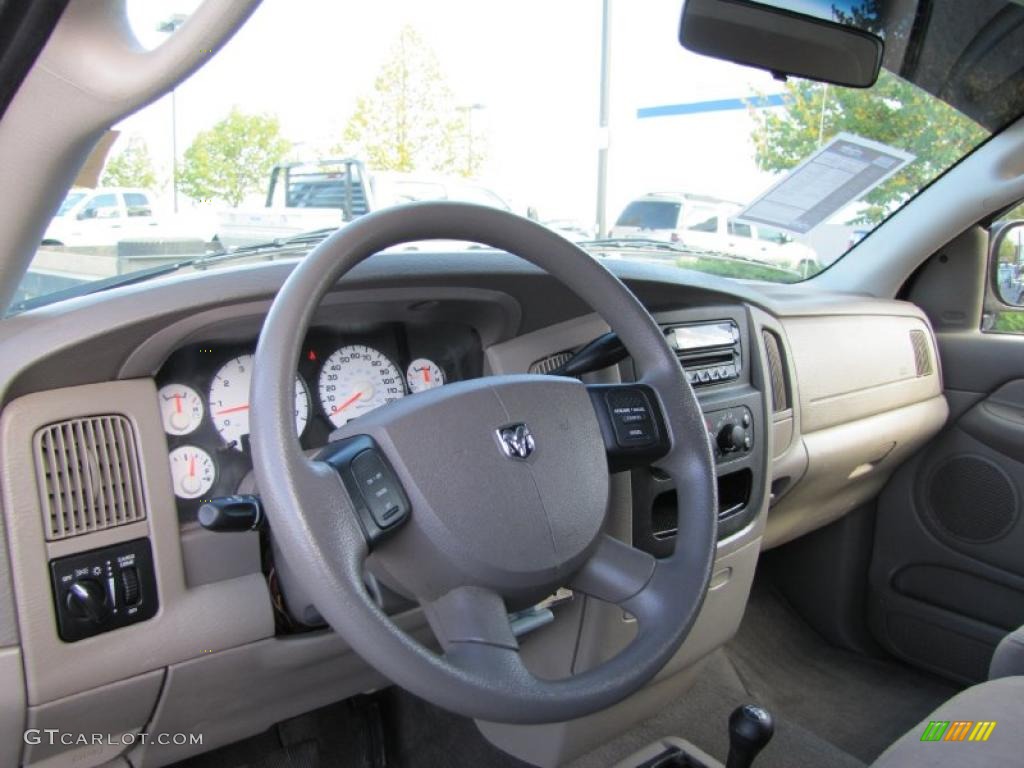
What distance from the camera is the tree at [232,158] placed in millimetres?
1909

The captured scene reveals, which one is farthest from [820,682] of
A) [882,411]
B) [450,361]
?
[450,361]

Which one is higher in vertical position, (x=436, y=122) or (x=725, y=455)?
(x=436, y=122)

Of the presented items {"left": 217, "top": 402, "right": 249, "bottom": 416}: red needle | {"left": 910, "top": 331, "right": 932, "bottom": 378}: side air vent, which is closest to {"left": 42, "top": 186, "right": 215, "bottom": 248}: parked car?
{"left": 217, "top": 402, "right": 249, "bottom": 416}: red needle

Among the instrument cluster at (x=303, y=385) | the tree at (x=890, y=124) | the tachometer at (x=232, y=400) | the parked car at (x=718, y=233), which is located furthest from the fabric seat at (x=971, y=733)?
the tree at (x=890, y=124)

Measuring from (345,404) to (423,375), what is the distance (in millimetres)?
176

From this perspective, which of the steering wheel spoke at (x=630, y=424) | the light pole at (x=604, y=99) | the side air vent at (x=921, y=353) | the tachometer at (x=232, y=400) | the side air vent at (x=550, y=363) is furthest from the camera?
the light pole at (x=604, y=99)

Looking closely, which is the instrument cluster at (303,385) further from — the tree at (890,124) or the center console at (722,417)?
the tree at (890,124)

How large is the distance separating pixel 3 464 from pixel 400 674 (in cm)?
67

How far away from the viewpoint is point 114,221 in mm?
1555

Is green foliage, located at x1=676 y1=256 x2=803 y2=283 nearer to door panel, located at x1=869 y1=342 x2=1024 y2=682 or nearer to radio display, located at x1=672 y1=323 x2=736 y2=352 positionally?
radio display, located at x1=672 y1=323 x2=736 y2=352

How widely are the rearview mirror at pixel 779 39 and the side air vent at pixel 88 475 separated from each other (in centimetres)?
141

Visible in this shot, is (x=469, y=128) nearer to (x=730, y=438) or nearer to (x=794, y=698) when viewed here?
(x=730, y=438)

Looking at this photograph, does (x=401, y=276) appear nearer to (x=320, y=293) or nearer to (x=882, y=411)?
(x=320, y=293)

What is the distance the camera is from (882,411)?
271 cm
